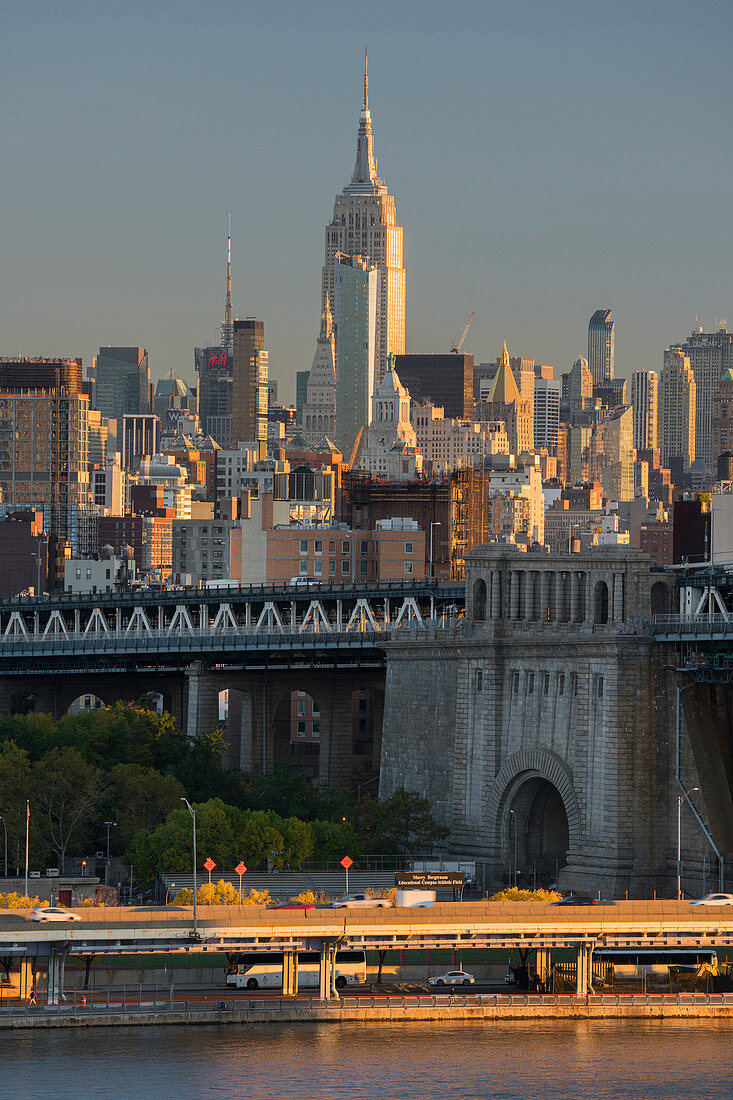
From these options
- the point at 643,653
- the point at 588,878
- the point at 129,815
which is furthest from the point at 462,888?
the point at 129,815

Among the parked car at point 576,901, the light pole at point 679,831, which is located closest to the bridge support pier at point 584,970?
the parked car at point 576,901

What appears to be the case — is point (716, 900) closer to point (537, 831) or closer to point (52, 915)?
point (537, 831)

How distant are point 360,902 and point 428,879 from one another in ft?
31.5

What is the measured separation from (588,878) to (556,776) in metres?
5.87

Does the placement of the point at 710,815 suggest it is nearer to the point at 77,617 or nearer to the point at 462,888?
the point at 462,888

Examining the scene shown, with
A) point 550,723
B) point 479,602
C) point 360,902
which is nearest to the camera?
point 360,902

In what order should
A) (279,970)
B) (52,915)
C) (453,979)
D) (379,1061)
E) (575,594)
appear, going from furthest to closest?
(575,594), (453,979), (279,970), (52,915), (379,1061)

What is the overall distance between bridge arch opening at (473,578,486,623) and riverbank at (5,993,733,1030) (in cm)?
3323

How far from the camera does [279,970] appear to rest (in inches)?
4040

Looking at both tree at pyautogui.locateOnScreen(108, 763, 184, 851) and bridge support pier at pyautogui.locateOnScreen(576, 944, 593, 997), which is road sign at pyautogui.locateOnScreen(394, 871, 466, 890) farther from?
tree at pyautogui.locateOnScreen(108, 763, 184, 851)

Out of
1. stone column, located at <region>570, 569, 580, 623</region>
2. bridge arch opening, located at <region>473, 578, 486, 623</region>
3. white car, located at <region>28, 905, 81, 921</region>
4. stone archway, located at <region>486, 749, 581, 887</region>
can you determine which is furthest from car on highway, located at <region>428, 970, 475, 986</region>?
bridge arch opening, located at <region>473, 578, 486, 623</region>

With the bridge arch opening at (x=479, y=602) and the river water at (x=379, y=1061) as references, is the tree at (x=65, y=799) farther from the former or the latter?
the river water at (x=379, y=1061)

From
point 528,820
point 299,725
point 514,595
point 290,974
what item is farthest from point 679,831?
point 299,725

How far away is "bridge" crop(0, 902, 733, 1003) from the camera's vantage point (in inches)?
3873
